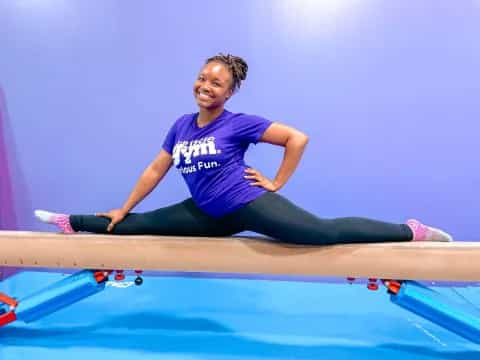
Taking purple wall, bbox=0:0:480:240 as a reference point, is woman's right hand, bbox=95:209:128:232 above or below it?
below

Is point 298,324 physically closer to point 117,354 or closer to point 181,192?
point 117,354

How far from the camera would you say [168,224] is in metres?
1.67

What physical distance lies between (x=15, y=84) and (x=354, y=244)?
2.14 metres

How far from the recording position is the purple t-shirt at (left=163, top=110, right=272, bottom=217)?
4.93 feet

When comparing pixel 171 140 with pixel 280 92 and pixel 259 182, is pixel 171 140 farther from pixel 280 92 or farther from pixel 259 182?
pixel 280 92

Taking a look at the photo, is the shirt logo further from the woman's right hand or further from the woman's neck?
the woman's right hand

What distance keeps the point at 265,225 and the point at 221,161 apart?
0.92ft

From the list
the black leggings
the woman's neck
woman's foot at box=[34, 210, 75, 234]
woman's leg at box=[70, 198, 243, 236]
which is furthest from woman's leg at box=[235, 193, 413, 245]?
woman's foot at box=[34, 210, 75, 234]

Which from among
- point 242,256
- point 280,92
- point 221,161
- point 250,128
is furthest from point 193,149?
point 280,92

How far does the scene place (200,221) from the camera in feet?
5.40

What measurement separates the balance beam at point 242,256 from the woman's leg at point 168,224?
0.05m

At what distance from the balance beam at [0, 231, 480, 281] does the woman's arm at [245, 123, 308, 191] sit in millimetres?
235

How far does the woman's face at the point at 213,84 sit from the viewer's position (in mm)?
1517

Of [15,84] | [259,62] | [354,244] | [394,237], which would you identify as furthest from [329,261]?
[15,84]
